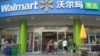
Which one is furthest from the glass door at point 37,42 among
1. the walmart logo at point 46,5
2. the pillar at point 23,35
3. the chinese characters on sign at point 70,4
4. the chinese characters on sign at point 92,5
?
the chinese characters on sign at point 92,5

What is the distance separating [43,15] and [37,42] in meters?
4.47

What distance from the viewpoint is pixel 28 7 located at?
2225 cm

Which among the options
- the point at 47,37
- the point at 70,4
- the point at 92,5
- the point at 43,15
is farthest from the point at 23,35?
the point at 92,5

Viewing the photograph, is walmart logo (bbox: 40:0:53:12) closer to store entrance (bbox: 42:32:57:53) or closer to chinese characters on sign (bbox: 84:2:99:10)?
chinese characters on sign (bbox: 84:2:99:10)

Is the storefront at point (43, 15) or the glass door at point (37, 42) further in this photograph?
the glass door at point (37, 42)

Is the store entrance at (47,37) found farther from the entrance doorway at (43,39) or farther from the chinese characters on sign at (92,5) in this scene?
Answer: the chinese characters on sign at (92,5)

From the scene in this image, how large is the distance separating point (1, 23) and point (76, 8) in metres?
11.8

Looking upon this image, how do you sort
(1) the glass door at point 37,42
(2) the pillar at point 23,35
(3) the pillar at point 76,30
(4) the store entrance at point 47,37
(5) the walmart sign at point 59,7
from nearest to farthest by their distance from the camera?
(5) the walmart sign at point 59,7, (3) the pillar at point 76,30, (2) the pillar at point 23,35, (1) the glass door at point 37,42, (4) the store entrance at point 47,37

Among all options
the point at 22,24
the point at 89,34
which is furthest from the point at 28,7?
the point at 89,34

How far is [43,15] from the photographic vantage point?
879 inches

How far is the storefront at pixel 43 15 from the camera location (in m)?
21.6

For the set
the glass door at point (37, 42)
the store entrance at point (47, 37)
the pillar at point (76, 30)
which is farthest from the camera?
the store entrance at point (47, 37)

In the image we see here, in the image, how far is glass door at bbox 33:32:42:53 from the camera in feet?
83.0

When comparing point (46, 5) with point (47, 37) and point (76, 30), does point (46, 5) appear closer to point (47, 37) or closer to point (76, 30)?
point (76, 30)
